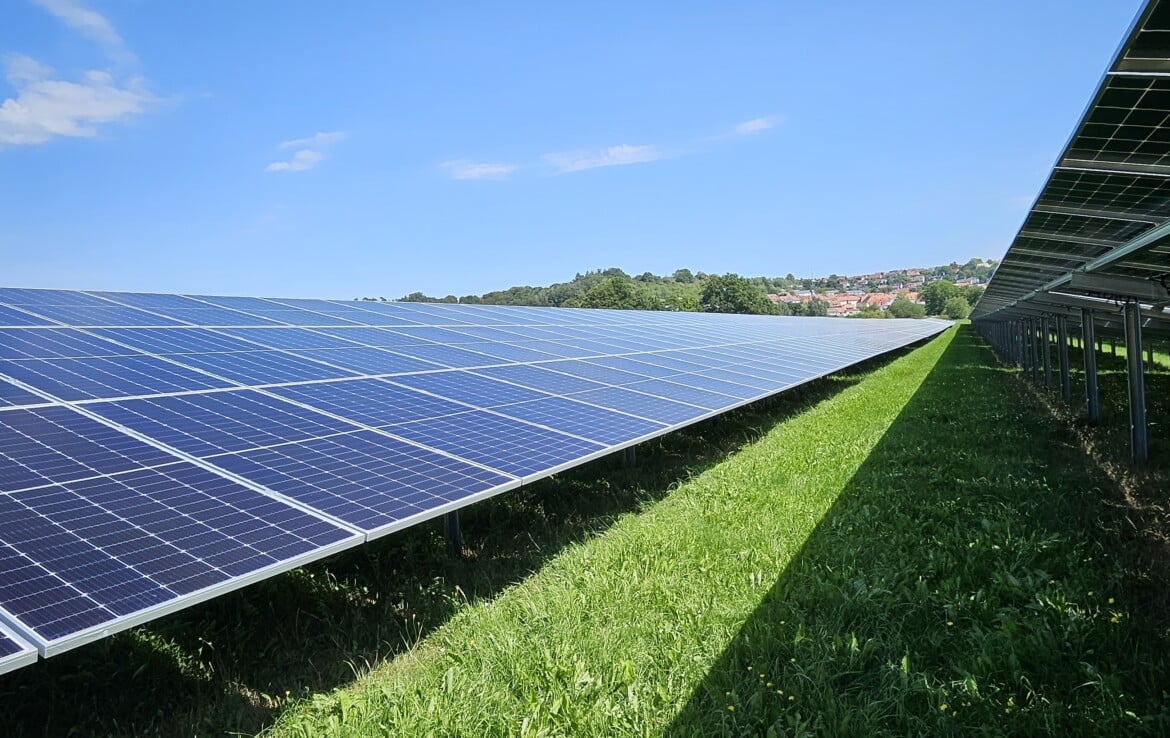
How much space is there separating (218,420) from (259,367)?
2787 mm

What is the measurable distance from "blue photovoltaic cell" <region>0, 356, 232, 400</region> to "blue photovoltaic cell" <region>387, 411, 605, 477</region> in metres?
2.63

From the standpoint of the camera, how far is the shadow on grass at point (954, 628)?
4680mm

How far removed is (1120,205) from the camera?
1062cm

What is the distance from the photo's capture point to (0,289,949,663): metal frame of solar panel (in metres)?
4.46

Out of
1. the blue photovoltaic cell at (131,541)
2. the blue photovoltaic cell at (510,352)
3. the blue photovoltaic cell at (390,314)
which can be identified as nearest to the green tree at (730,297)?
the blue photovoltaic cell at (390,314)

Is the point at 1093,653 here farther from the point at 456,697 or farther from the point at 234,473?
the point at 234,473

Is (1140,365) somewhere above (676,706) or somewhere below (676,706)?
above

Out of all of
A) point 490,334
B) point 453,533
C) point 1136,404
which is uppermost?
point 490,334

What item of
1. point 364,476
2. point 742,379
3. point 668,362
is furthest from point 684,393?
point 364,476

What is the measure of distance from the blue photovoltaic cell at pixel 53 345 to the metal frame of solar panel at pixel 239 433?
0.17ft

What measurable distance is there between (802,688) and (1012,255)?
48.9 feet

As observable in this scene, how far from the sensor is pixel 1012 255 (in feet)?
54.8

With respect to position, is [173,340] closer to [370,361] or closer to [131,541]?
[370,361]

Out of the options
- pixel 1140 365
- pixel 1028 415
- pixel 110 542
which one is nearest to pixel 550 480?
pixel 110 542
